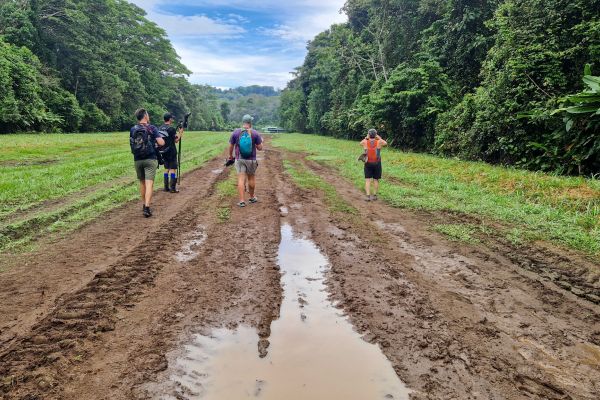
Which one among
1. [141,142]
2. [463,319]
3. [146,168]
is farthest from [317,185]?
[463,319]

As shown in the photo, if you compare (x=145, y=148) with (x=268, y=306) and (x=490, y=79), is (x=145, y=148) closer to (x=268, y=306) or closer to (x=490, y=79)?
(x=268, y=306)

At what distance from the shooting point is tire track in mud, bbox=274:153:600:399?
117 inches

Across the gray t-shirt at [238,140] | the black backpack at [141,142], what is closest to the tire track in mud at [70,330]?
the black backpack at [141,142]

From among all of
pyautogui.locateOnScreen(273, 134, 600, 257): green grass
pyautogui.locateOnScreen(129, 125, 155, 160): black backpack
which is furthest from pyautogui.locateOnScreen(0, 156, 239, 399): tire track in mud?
pyautogui.locateOnScreen(273, 134, 600, 257): green grass

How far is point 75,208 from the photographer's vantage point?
799 centimetres

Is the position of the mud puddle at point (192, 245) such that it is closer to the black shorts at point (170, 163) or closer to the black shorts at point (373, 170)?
the black shorts at point (170, 163)

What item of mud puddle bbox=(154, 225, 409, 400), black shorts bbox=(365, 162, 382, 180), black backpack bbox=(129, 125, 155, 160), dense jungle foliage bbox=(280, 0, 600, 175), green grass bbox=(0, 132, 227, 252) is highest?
dense jungle foliage bbox=(280, 0, 600, 175)

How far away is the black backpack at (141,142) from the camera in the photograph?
24.8 feet

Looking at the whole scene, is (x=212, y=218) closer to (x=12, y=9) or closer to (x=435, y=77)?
(x=435, y=77)

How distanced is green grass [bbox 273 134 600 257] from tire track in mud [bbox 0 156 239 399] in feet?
18.3

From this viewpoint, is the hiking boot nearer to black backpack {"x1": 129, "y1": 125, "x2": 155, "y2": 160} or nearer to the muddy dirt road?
black backpack {"x1": 129, "y1": 125, "x2": 155, "y2": 160}

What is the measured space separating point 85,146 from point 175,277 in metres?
20.1

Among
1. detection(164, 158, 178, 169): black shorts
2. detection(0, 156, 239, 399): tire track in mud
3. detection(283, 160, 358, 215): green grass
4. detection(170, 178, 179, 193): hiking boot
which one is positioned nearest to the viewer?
detection(0, 156, 239, 399): tire track in mud

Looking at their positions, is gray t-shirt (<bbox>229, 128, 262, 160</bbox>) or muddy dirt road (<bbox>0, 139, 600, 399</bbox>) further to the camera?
gray t-shirt (<bbox>229, 128, 262, 160</bbox>)
